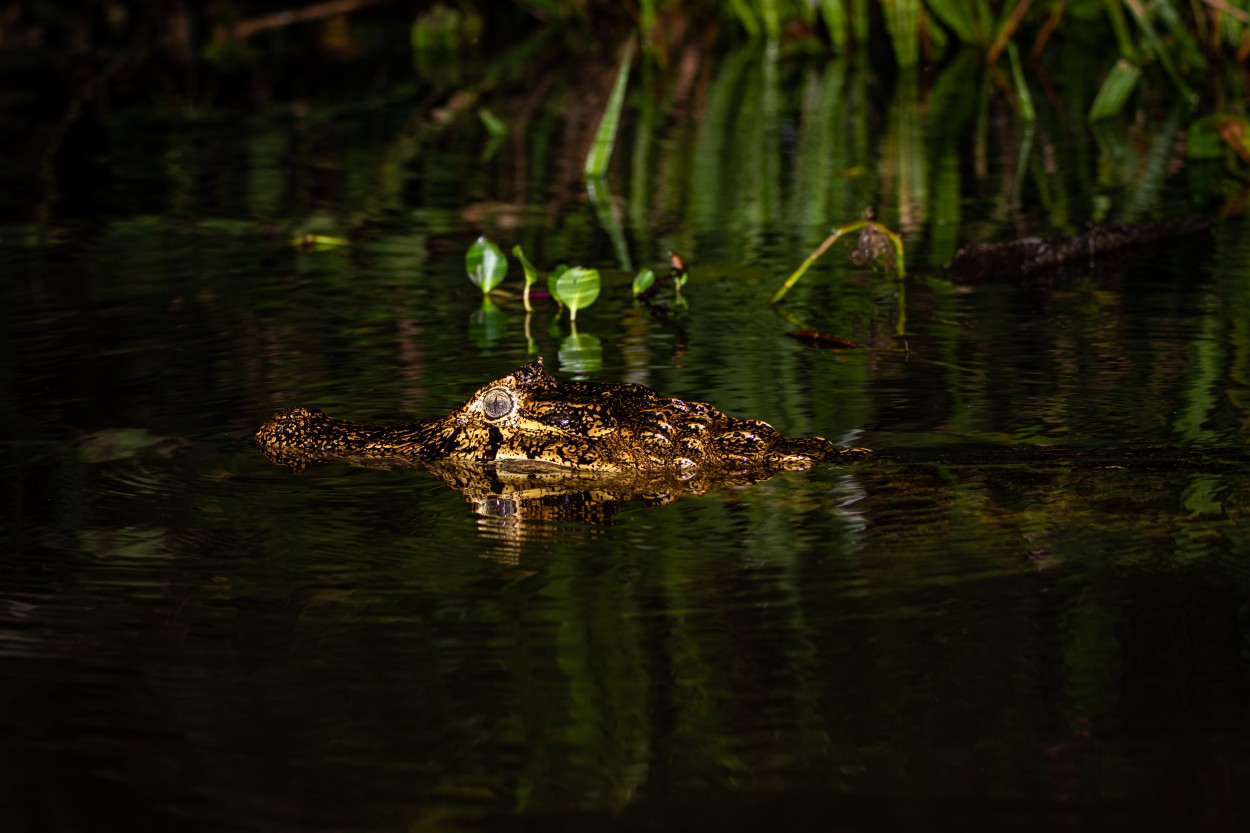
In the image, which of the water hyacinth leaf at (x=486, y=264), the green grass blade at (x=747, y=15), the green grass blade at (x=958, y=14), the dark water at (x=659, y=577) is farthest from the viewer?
the green grass blade at (x=747, y=15)

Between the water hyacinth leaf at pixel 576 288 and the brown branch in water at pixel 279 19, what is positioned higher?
the brown branch in water at pixel 279 19

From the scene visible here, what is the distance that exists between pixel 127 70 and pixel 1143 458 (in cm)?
1180

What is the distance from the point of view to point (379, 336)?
5648mm

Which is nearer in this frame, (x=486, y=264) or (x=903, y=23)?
(x=486, y=264)

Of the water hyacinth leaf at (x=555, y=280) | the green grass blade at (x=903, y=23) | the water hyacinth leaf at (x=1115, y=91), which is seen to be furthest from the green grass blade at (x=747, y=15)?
the water hyacinth leaf at (x=555, y=280)

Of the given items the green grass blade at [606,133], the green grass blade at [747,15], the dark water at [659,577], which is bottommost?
the dark water at [659,577]

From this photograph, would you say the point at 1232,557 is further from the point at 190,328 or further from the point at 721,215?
the point at 721,215

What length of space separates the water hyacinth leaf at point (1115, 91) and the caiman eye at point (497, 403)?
5.76 metres

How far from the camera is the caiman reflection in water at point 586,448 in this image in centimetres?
407

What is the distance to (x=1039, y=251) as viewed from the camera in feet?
20.8

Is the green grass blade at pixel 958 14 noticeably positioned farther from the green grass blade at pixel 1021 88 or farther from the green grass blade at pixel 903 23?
the green grass blade at pixel 1021 88

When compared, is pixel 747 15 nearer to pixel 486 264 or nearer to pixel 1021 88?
pixel 1021 88

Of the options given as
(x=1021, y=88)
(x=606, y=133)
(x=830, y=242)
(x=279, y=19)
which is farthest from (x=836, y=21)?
(x=830, y=242)

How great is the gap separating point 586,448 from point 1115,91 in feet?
20.8
